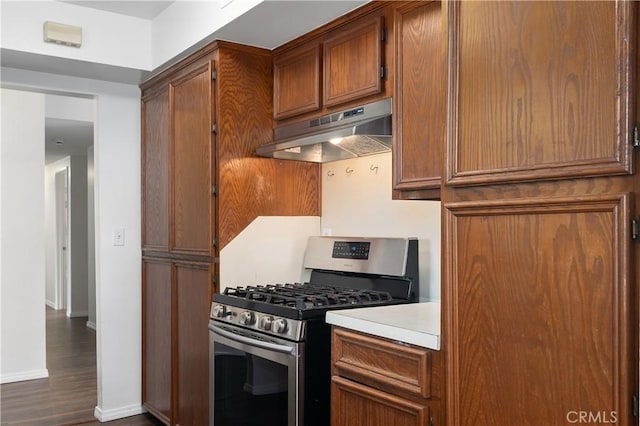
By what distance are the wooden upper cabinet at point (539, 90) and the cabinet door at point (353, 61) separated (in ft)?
2.28

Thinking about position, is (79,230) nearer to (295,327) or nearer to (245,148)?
(245,148)

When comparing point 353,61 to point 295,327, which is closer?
point 295,327

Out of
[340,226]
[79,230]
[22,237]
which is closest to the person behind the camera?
[340,226]

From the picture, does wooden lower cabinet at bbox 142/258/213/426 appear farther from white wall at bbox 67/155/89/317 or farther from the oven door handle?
white wall at bbox 67/155/89/317

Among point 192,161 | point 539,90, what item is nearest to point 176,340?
point 192,161

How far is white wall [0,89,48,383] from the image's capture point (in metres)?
4.84

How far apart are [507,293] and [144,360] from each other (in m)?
2.87

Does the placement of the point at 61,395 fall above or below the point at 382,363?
below

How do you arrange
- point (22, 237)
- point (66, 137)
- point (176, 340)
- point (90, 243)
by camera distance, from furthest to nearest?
1. point (90, 243)
2. point (66, 137)
3. point (22, 237)
4. point (176, 340)

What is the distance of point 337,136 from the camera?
8.05ft

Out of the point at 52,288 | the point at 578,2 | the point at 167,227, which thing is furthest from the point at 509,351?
the point at 52,288

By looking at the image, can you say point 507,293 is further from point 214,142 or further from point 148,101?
point 148,101

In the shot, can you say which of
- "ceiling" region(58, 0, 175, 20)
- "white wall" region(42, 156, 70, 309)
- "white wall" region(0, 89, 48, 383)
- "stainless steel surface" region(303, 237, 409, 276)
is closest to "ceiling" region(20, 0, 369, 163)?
"ceiling" region(58, 0, 175, 20)

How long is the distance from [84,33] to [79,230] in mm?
5643
